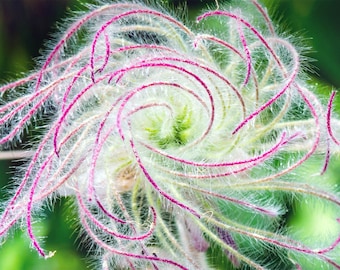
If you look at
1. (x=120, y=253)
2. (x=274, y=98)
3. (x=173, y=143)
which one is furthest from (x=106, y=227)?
(x=274, y=98)

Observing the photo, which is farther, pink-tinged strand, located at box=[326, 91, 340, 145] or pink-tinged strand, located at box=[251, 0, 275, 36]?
pink-tinged strand, located at box=[251, 0, 275, 36]

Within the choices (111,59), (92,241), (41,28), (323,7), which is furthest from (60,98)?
(323,7)

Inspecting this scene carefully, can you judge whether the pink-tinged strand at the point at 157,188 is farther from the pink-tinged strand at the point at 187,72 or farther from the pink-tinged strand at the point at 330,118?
the pink-tinged strand at the point at 330,118

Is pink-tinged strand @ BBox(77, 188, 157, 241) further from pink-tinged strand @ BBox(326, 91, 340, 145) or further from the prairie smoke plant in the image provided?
pink-tinged strand @ BBox(326, 91, 340, 145)

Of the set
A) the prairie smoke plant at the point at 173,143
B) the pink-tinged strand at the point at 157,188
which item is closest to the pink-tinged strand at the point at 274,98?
the prairie smoke plant at the point at 173,143

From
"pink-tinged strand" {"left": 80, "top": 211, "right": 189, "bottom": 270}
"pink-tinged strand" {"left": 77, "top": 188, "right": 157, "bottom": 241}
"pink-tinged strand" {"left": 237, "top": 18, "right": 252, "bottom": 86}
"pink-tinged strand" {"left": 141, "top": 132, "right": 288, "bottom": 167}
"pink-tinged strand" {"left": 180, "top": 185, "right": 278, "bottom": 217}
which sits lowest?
"pink-tinged strand" {"left": 80, "top": 211, "right": 189, "bottom": 270}

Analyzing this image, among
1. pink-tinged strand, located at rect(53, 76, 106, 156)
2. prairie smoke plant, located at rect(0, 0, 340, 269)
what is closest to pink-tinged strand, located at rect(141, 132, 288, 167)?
prairie smoke plant, located at rect(0, 0, 340, 269)

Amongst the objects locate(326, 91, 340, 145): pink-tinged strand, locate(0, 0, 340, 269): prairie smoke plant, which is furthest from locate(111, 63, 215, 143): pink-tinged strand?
locate(326, 91, 340, 145): pink-tinged strand

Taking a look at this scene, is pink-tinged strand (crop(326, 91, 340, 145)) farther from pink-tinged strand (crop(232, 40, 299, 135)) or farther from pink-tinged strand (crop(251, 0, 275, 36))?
pink-tinged strand (crop(251, 0, 275, 36))

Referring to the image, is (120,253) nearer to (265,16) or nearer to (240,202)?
(240,202)

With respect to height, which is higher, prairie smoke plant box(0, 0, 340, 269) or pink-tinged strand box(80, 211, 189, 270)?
prairie smoke plant box(0, 0, 340, 269)

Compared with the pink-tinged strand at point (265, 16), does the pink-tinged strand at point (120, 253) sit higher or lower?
lower
